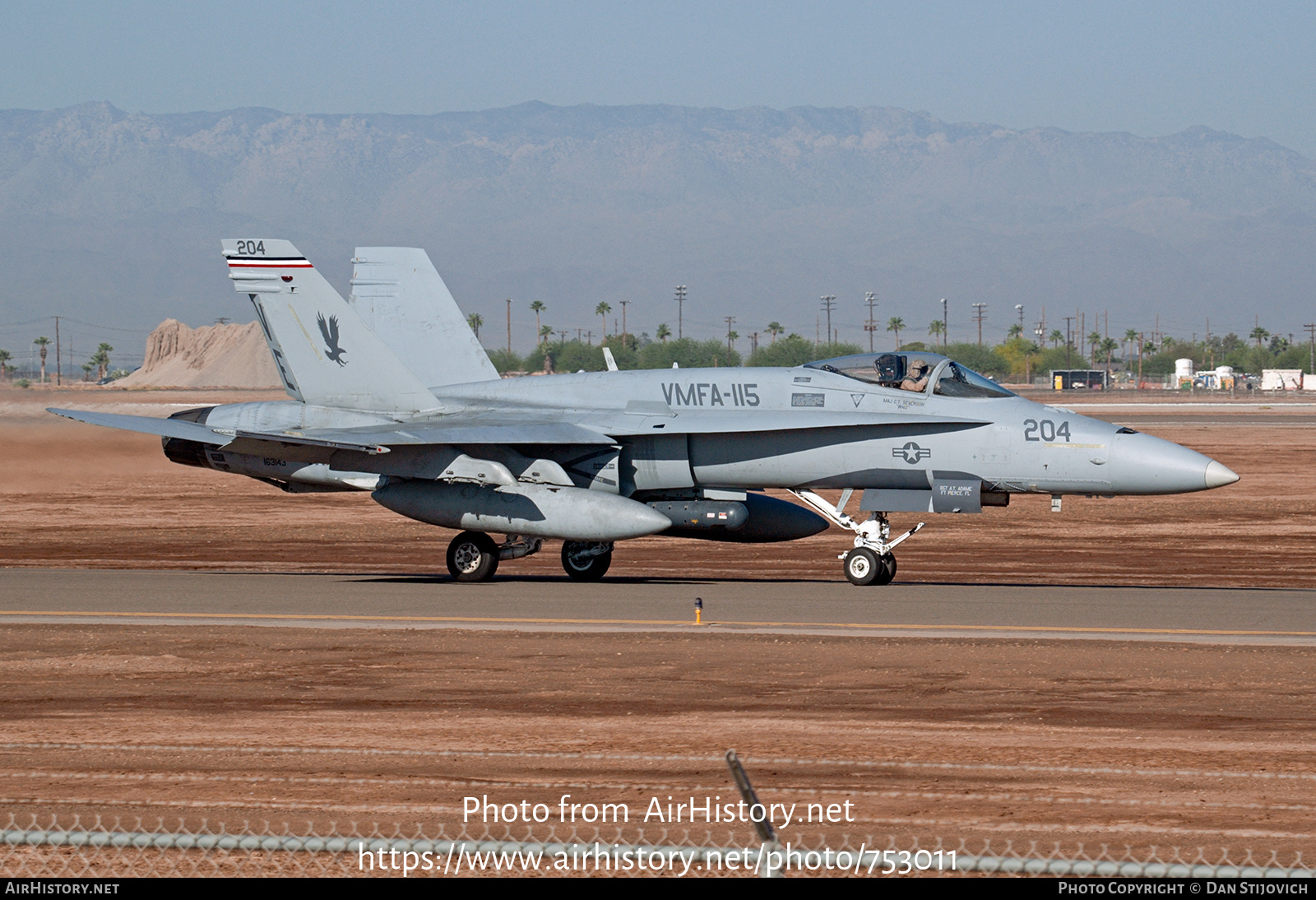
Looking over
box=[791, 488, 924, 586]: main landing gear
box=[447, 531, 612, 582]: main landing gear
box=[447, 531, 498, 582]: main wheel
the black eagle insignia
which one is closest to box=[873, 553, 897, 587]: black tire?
box=[791, 488, 924, 586]: main landing gear

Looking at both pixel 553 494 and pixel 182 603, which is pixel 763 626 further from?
pixel 182 603

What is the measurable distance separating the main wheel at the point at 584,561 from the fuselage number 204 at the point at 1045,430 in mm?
5944

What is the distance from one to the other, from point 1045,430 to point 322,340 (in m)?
10.0

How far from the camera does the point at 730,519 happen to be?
18.4 metres

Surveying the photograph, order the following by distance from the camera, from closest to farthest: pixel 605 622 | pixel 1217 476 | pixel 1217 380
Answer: pixel 605 622, pixel 1217 476, pixel 1217 380

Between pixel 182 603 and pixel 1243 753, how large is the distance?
12.3 m

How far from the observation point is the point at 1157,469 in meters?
16.5

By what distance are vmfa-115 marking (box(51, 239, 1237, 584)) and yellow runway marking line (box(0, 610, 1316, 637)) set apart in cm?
207

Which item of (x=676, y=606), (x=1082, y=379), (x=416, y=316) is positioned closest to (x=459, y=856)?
(x=676, y=606)

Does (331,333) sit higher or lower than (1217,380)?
higher

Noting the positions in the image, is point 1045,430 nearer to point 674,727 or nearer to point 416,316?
point 674,727

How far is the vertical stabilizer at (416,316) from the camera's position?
22.6 m

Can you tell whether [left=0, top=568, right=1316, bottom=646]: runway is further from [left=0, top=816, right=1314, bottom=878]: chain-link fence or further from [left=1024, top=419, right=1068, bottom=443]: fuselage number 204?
[left=0, top=816, right=1314, bottom=878]: chain-link fence
